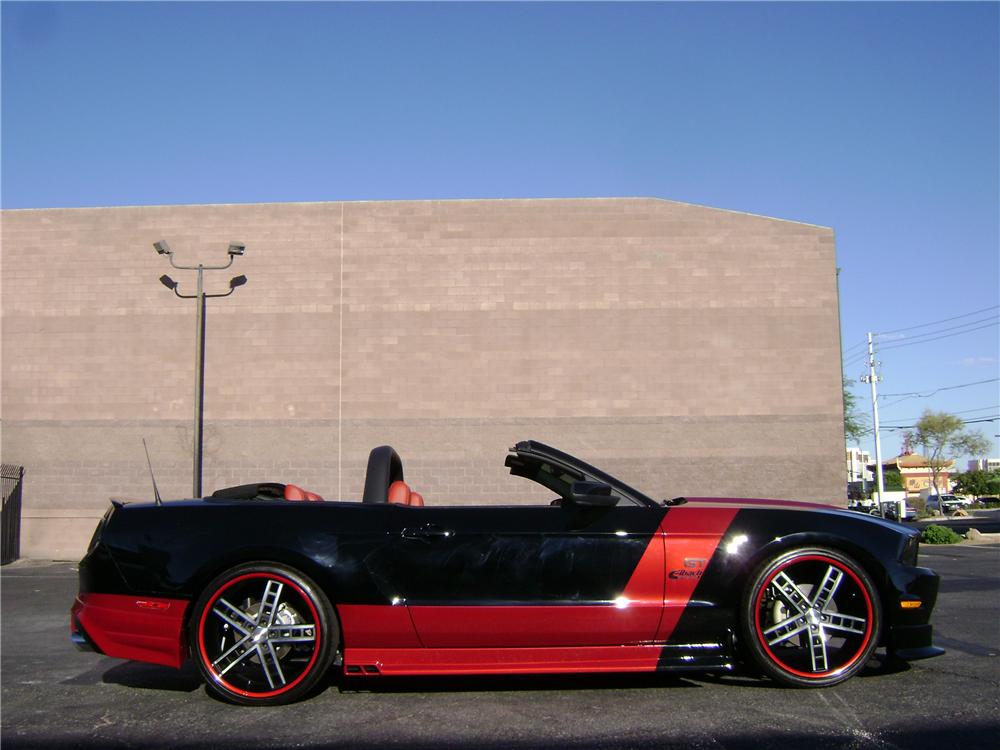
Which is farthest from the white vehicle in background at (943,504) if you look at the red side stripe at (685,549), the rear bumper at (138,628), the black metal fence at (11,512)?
the rear bumper at (138,628)

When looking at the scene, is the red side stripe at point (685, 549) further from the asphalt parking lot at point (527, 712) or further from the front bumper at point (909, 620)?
the front bumper at point (909, 620)

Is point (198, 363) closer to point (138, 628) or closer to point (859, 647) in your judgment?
point (138, 628)

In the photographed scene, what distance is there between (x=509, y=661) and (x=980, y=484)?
10403 cm

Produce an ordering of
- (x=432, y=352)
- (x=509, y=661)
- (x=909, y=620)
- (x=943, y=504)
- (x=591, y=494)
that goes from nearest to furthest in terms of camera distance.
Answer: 1. (x=509, y=661)
2. (x=591, y=494)
3. (x=909, y=620)
4. (x=432, y=352)
5. (x=943, y=504)

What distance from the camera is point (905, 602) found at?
4.50 meters

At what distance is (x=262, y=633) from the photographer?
14.3 feet

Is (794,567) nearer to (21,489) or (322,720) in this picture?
(322,720)

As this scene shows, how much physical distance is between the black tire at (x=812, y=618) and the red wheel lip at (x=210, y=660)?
2.03 metres

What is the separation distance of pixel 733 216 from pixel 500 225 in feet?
17.1

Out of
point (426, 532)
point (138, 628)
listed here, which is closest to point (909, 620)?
point (426, 532)

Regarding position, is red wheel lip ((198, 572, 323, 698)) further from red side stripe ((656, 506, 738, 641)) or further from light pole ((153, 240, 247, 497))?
light pole ((153, 240, 247, 497))

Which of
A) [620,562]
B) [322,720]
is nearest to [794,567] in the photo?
[620,562]

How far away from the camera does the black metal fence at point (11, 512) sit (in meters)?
19.6

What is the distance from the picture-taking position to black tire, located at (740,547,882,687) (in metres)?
4.38
